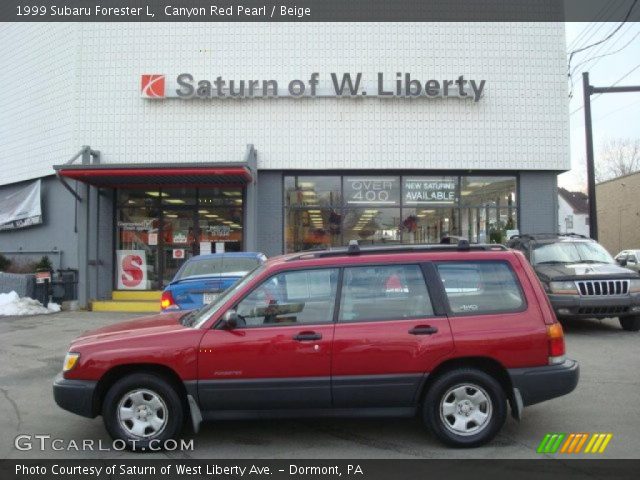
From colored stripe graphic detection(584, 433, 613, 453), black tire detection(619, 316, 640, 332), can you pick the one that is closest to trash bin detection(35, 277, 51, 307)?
black tire detection(619, 316, 640, 332)

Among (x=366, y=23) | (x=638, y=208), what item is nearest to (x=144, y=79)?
(x=366, y=23)

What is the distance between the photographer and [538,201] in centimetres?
1672

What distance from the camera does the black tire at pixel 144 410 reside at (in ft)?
16.2

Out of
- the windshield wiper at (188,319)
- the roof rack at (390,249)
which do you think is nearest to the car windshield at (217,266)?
the windshield wiper at (188,319)

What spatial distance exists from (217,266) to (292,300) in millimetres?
4861

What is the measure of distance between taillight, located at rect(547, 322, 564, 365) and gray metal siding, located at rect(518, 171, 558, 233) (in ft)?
40.3

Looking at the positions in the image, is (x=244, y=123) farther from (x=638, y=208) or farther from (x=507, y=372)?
(x=638, y=208)

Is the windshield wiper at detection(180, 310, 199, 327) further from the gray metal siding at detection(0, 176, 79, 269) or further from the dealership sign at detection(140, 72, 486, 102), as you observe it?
the gray metal siding at detection(0, 176, 79, 269)

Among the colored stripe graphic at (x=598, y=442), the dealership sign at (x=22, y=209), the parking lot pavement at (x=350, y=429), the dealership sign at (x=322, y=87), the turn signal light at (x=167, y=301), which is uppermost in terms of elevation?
the dealership sign at (x=322, y=87)

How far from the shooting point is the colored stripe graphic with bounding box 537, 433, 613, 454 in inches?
196

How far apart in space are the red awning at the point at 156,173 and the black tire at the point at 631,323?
29.2ft

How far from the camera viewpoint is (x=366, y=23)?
54.7 ft

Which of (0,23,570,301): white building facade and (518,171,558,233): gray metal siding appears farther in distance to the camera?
(518,171,558,233): gray metal siding

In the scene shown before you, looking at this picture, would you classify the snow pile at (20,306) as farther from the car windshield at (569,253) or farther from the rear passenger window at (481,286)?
the rear passenger window at (481,286)
